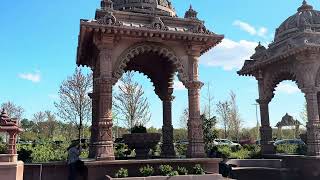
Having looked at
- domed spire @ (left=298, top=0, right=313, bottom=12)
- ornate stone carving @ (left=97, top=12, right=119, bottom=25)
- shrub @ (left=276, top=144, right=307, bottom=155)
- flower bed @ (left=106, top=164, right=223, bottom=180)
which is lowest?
flower bed @ (left=106, top=164, right=223, bottom=180)

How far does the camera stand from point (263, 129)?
1795 centimetres

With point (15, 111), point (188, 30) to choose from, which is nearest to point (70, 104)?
point (188, 30)

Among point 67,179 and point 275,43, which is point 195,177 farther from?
point 275,43

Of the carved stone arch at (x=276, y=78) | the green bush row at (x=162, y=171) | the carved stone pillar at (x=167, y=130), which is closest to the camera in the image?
the green bush row at (x=162, y=171)

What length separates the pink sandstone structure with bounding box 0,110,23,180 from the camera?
11008mm

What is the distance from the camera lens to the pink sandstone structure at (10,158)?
11008mm

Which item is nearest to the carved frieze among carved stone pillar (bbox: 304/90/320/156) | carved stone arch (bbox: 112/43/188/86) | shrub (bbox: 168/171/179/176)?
carved stone arch (bbox: 112/43/188/86)

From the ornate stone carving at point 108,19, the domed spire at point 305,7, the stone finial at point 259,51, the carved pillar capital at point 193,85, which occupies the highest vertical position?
the domed spire at point 305,7

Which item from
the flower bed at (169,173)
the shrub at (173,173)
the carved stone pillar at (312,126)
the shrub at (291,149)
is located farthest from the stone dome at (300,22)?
the shrub at (173,173)

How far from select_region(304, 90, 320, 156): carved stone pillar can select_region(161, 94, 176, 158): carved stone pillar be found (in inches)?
230

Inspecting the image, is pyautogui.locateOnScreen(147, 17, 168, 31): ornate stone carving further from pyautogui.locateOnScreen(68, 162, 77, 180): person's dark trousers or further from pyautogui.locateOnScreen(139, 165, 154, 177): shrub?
pyautogui.locateOnScreen(68, 162, 77, 180): person's dark trousers

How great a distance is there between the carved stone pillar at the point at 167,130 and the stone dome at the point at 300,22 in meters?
6.30

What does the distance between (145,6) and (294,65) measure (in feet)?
23.8

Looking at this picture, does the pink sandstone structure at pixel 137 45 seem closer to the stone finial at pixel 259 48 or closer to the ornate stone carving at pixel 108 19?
the ornate stone carving at pixel 108 19
